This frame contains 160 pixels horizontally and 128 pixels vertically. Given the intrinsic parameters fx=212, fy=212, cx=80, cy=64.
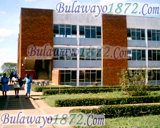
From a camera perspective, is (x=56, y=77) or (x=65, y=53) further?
(x=65, y=53)

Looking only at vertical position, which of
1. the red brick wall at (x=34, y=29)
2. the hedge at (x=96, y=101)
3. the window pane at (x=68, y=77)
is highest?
the red brick wall at (x=34, y=29)

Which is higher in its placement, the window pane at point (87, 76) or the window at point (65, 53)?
the window at point (65, 53)

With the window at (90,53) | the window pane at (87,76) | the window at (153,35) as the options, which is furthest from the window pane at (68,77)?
the window at (153,35)

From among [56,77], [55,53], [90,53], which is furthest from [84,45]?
[56,77]

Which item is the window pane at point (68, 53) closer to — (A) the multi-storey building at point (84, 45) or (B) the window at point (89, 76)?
(A) the multi-storey building at point (84, 45)

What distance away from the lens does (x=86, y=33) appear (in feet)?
91.6

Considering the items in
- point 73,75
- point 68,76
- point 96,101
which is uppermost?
point 73,75

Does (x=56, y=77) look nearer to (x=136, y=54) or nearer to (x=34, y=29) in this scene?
(x=34, y=29)

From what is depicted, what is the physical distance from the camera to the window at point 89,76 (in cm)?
2759

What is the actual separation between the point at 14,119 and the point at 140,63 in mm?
24519

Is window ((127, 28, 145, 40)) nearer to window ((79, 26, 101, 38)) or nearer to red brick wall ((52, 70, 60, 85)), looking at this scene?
window ((79, 26, 101, 38))

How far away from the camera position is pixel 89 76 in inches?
1101

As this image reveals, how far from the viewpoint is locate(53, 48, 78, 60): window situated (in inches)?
1054

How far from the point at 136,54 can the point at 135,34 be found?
2.85 meters
